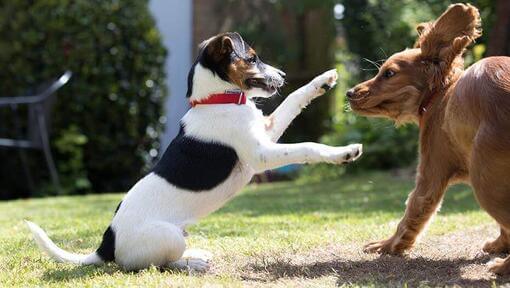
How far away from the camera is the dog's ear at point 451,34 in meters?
4.95

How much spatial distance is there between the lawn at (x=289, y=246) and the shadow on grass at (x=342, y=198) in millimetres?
22

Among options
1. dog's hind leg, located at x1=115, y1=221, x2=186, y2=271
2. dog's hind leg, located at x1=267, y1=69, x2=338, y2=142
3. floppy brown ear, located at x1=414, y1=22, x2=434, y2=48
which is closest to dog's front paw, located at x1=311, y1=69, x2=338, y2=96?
dog's hind leg, located at x1=267, y1=69, x2=338, y2=142

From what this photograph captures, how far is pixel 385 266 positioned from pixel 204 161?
1.27 metres

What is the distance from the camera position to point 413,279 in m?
4.34

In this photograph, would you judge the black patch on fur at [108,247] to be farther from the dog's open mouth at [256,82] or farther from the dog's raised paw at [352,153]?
the dog's raised paw at [352,153]

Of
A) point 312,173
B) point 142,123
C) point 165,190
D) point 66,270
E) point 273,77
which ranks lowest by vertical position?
point 312,173

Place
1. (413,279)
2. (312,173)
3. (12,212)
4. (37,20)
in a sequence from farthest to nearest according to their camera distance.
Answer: (312,173), (37,20), (12,212), (413,279)

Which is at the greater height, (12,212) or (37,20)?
(37,20)

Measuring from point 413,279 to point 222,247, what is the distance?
60.9 inches

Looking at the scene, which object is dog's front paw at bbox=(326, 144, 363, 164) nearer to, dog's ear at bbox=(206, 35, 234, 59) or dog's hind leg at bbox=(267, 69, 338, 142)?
dog's hind leg at bbox=(267, 69, 338, 142)

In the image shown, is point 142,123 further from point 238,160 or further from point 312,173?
point 238,160

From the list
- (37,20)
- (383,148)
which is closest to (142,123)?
(37,20)

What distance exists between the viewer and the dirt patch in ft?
14.1

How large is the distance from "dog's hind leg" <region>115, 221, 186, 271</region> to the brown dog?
137cm
